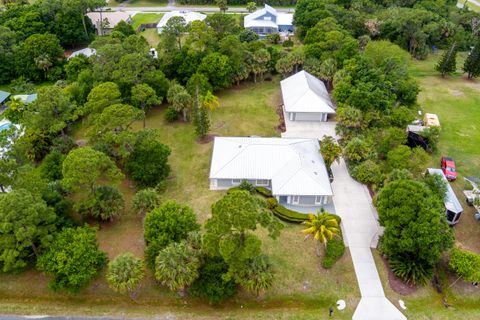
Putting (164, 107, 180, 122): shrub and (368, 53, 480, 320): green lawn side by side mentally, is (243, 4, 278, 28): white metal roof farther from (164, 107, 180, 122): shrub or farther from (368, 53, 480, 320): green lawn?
(164, 107, 180, 122): shrub

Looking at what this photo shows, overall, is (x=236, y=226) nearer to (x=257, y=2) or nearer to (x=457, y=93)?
(x=457, y=93)

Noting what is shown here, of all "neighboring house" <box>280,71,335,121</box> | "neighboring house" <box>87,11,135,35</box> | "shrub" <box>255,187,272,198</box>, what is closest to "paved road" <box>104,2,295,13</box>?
"neighboring house" <box>87,11,135,35</box>

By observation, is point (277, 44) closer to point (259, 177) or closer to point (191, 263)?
point (259, 177)

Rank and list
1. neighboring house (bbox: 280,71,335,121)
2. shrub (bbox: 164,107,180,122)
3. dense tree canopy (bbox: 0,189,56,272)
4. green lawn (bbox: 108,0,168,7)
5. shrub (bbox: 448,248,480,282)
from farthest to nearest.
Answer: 1. green lawn (bbox: 108,0,168,7)
2. shrub (bbox: 164,107,180,122)
3. neighboring house (bbox: 280,71,335,121)
4. shrub (bbox: 448,248,480,282)
5. dense tree canopy (bbox: 0,189,56,272)

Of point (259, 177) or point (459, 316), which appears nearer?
point (459, 316)

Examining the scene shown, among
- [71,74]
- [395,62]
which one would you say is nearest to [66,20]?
[71,74]

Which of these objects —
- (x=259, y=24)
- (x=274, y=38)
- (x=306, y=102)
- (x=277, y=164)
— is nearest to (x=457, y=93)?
(x=306, y=102)

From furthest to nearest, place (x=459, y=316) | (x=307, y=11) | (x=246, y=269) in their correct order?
1. (x=307, y=11)
2. (x=459, y=316)
3. (x=246, y=269)
